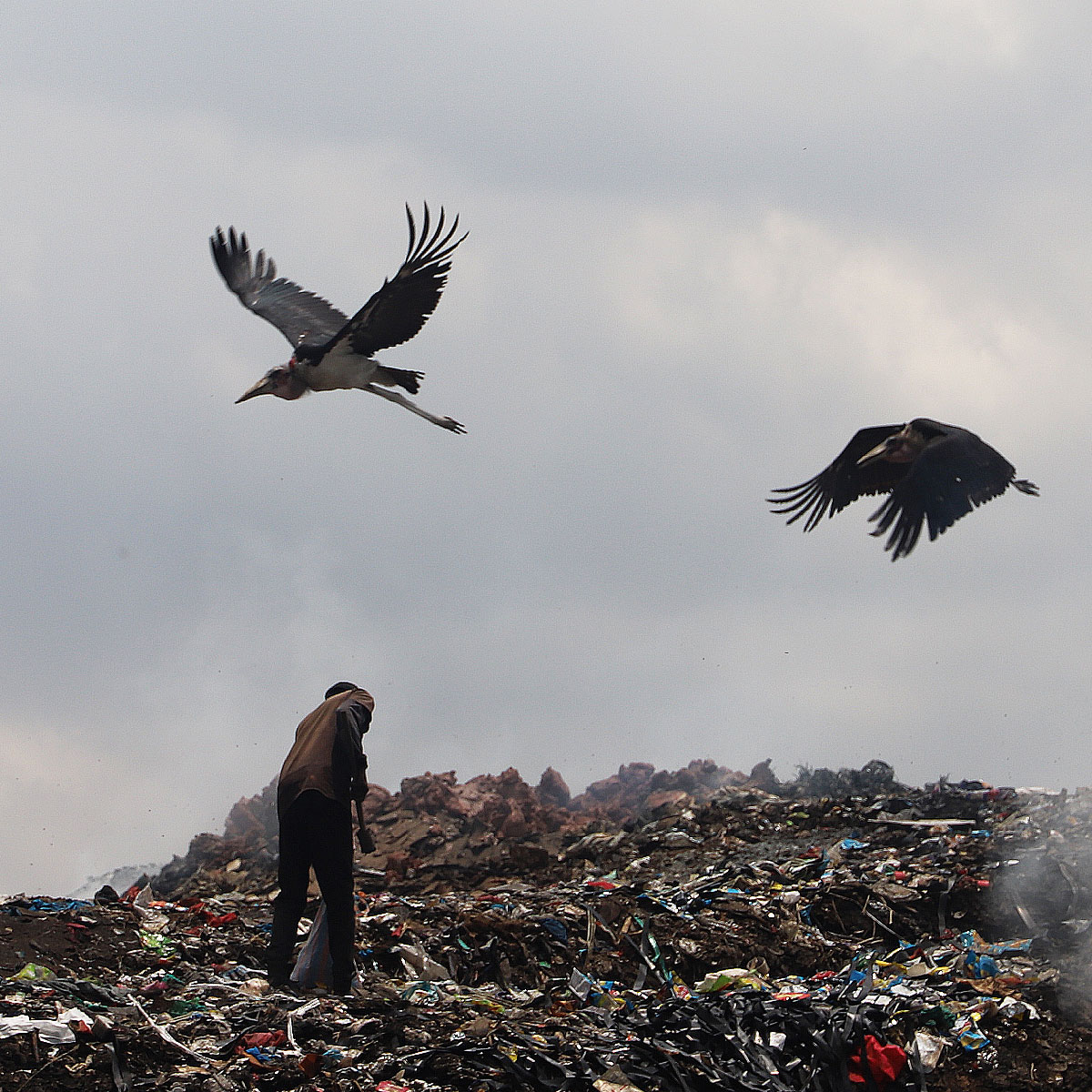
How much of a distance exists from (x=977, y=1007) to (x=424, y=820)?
788 cm

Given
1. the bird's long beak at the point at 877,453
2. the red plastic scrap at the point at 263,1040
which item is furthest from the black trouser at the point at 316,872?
the bird's long beak at the point at 877,453

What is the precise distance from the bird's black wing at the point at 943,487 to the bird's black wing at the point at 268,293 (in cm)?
452

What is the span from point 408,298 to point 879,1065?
513 cm

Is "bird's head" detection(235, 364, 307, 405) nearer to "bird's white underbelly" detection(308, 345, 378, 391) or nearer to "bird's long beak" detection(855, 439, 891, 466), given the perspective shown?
"bird's white underbelly" detection(308, 345, 378, 391)

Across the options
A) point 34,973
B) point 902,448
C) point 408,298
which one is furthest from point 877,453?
point 34,973

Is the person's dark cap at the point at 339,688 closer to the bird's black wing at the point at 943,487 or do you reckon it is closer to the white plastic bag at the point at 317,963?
the white plastic bag at the point at 317,963

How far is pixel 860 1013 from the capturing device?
4863 mm

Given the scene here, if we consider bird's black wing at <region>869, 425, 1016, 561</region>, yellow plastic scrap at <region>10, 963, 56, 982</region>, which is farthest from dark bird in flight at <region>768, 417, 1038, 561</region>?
yellow plastic scrap at <region>10, 963, 56, 982</region>

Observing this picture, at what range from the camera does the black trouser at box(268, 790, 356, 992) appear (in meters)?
5.59

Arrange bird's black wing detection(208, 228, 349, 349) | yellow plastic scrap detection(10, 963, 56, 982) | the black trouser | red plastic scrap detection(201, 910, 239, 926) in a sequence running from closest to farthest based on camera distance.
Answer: yellow plastic scrap detection(10, 963, 56, 982) → the black trouser → red plastic scrap detection(201, 910, 239, 926) → bird's black wing detection(208, 228, 349, 349)

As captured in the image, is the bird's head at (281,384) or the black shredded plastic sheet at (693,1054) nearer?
the black shredded plastic sheet at (693,1054)

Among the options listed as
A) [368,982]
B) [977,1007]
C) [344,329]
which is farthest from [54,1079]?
[344,329]

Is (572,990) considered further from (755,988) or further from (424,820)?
(424,820)

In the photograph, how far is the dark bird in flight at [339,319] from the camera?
24.9 feet
